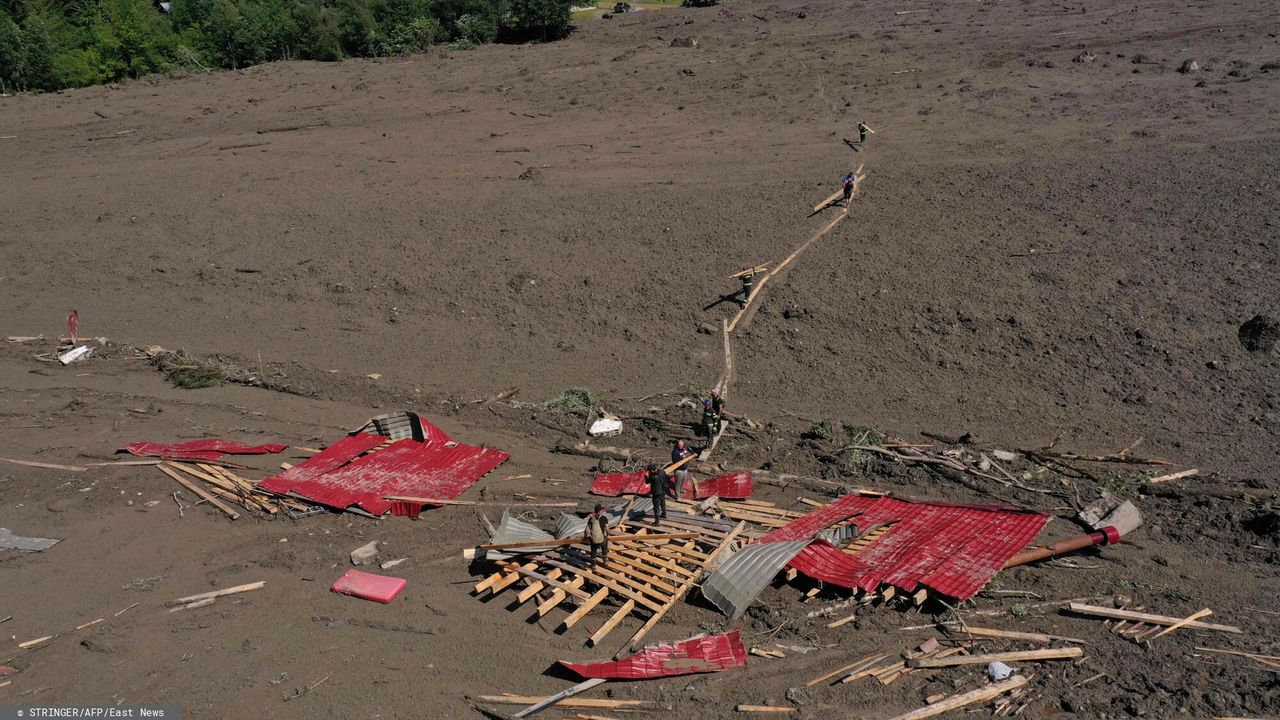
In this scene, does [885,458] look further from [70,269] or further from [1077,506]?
[70,269]

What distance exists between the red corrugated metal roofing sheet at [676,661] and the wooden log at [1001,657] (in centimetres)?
218

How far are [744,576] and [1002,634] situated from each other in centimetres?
Answer: 327

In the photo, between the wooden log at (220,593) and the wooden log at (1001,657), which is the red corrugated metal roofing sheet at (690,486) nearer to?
the wooden log at (1001,657)

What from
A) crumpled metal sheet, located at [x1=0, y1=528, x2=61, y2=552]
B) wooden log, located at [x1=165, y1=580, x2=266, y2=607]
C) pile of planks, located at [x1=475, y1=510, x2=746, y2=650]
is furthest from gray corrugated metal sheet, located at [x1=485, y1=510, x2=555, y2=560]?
crumpled metal sheet, located at [x1=0, y1=528, x2=61, y2=552]

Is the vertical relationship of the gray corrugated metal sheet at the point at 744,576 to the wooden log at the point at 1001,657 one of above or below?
above

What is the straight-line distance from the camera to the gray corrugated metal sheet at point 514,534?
1214cm

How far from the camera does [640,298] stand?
20.9 meters

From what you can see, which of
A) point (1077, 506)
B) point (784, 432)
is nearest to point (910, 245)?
point (784, 432)

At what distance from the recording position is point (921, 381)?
17.5 metres

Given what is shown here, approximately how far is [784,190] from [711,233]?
2.73 meters

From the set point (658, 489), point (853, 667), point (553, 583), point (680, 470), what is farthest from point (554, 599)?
point (853, 667)

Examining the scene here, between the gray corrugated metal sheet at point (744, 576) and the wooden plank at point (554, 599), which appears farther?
the wooden plank at point (554, 599)

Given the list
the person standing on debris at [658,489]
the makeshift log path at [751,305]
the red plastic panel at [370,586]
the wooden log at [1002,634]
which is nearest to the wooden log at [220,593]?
the red plastic panel at [370,586]

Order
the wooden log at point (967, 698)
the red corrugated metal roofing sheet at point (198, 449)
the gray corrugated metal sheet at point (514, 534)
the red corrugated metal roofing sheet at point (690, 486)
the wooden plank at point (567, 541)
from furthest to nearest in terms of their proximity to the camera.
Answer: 1. the red corrugated metal roofing sheet at point (198, 449)
2. the red corrugated metal roofing sheet at point (690, 486)
3. the gray corrugated metal sheet at point (514, 534)
4. the wooden plank at point (567, 541)
5. the wooden log at point (967, 698)
